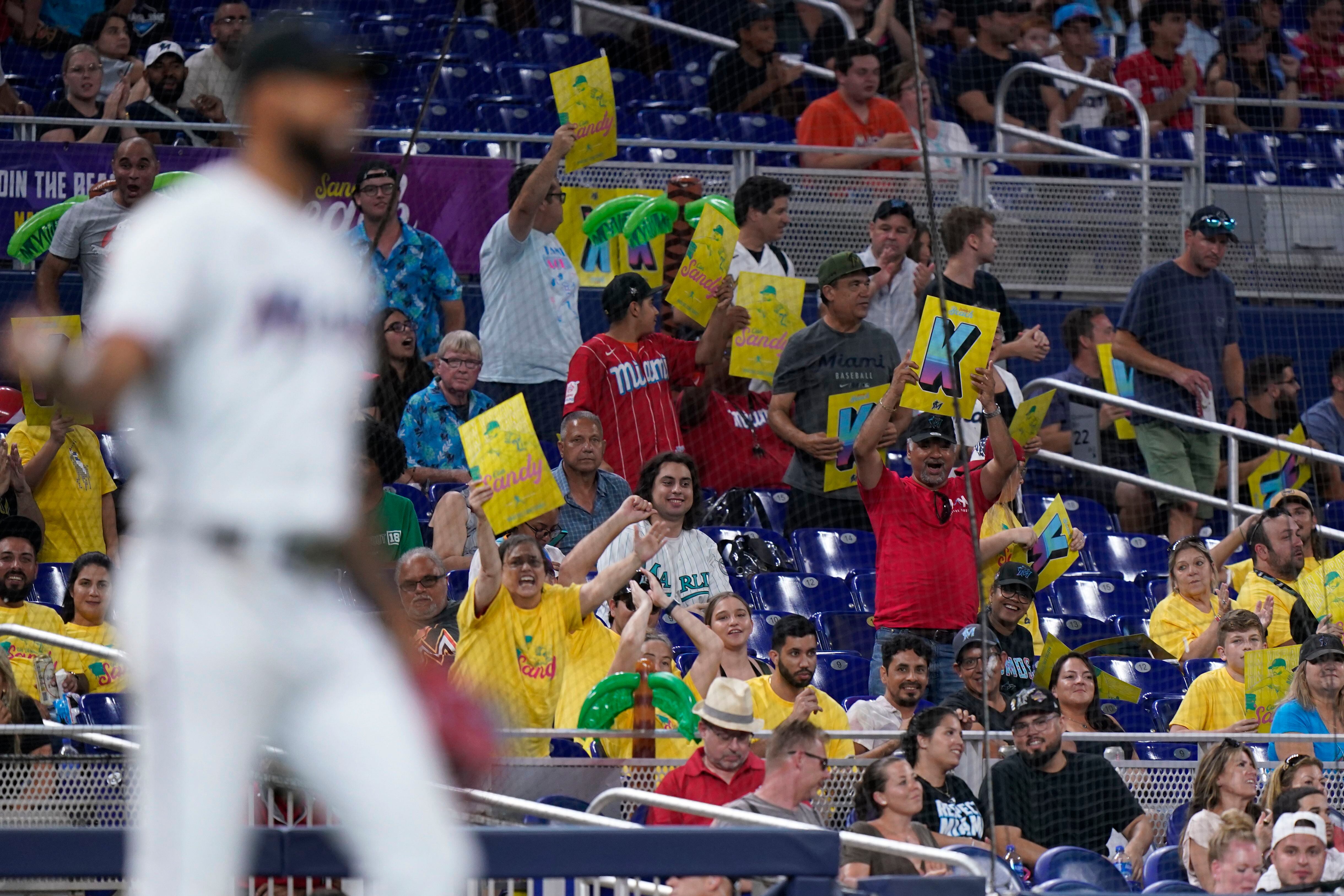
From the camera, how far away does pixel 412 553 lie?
20.8ft

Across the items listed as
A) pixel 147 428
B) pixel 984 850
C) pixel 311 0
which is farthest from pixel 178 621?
pixel 311 0

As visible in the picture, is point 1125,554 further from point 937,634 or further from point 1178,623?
point 937,634

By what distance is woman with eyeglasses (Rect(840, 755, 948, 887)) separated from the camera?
16.7 ft

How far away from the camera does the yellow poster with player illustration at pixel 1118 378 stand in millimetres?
9328

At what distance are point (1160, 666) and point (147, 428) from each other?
5753mm

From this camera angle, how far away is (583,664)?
627 cm

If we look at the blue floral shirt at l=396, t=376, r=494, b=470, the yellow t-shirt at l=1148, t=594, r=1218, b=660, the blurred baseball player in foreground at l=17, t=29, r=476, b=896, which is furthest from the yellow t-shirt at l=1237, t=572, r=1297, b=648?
the blurred baseball player in foreground at l=17, t=29, r=476, b=896

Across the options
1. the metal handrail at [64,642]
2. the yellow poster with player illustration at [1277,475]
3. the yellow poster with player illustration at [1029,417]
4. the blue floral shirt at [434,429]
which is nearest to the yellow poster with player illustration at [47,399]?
the metal handrail at [64,642]

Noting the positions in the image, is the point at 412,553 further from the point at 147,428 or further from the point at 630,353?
the point at 147,428

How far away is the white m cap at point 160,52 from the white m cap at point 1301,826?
631 cm

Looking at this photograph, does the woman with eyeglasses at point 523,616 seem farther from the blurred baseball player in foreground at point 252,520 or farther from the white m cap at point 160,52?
the white m cap at point 160,52

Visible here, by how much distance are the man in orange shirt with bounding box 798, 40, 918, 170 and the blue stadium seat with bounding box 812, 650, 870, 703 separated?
4064mm

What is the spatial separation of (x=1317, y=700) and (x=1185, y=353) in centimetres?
316

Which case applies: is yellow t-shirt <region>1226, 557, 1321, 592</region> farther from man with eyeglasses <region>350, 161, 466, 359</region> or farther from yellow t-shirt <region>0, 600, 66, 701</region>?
yellow t-shirt <region>0, 600, 66, 701</region>
